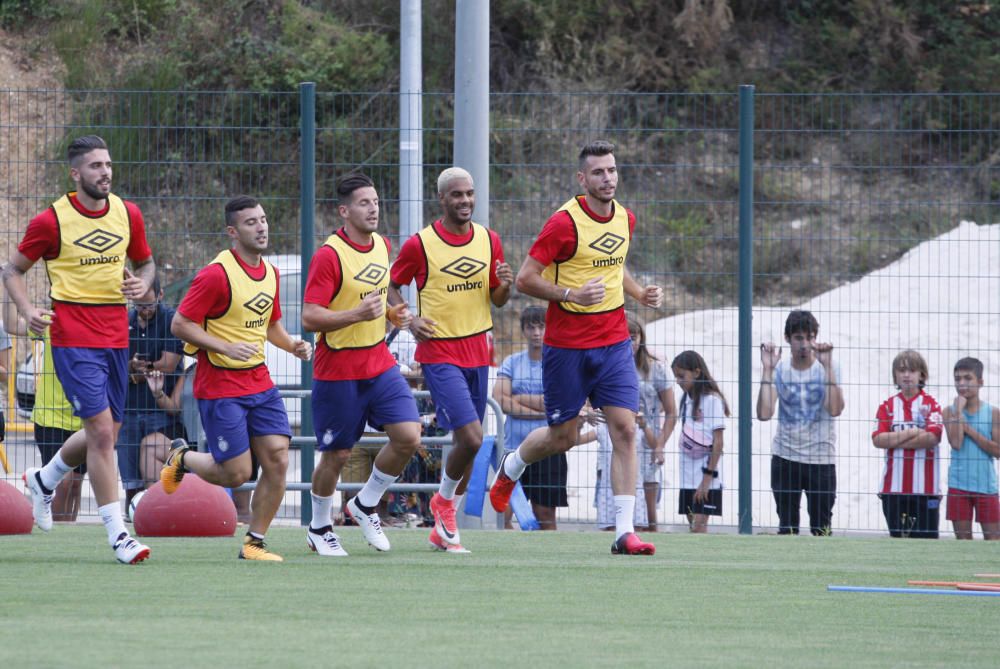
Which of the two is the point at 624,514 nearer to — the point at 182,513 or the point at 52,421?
the point at 182,513

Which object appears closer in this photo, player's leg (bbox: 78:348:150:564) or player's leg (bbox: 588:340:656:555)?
player's leg (bbox: 78:348:150:564)

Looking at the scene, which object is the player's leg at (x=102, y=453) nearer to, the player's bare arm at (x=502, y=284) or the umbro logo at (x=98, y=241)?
the umbro logo at (x=98, y=241)

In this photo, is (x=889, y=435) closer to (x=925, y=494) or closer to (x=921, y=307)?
(x=925, y=494)

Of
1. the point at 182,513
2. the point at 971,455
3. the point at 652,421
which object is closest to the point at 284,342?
the point at 182,513

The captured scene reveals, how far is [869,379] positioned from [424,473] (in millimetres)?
4409

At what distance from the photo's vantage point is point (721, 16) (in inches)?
1192

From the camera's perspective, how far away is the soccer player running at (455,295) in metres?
8.69

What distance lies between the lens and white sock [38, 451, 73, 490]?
9.28 meters

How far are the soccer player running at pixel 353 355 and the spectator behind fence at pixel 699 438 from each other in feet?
11.5

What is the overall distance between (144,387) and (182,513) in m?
2.04

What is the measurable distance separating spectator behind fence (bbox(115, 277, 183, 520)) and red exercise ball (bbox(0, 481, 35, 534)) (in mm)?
1622

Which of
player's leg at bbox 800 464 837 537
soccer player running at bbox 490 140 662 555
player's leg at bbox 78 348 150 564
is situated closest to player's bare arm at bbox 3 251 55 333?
player's leg at bbox 78 348 150 564

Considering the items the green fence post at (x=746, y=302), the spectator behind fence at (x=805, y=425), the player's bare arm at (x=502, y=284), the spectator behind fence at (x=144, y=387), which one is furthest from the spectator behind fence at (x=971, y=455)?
the spectator behind fence at (x=144, y=387)

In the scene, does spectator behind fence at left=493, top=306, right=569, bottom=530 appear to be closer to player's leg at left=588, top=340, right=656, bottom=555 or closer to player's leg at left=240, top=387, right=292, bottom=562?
player's leg at left=588, top=340, right=656, bottom=555
